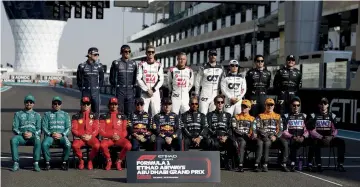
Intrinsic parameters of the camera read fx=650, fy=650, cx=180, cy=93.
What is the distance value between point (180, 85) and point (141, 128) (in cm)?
182

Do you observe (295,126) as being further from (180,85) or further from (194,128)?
(180,85)

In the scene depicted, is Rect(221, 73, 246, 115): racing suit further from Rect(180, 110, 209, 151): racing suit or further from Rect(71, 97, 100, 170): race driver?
Rect(71, 97, 100, 170): race driver

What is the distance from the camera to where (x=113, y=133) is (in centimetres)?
1110

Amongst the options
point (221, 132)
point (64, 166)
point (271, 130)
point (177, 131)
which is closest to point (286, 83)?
point (271, 130)

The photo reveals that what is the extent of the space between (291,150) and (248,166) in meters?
0.83

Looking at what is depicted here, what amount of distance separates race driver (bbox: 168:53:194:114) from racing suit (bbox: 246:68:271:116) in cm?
132

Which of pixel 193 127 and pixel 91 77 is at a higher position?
pixel 91 77

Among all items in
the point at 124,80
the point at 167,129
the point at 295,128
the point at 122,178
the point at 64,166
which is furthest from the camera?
the point at 124,80

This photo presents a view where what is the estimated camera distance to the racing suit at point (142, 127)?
1128cm

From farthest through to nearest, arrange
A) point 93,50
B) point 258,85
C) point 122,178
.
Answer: point 258,85 < point 93,50 < point 122,178

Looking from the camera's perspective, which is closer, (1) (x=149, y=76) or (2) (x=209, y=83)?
(1) (x=149, y=76)

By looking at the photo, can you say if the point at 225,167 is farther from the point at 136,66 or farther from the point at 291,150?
the point at 136,66

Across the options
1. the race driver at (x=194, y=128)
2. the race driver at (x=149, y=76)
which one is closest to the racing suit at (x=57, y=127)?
the race driver at (x=194, y=128)

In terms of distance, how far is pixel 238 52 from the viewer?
6303 cm
